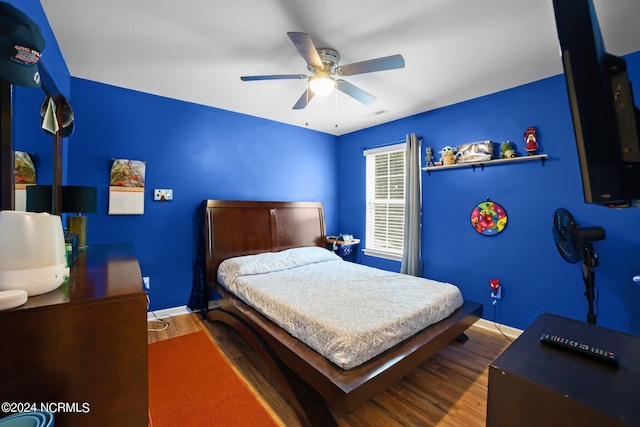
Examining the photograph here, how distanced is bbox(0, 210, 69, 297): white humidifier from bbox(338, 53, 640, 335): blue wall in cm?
345

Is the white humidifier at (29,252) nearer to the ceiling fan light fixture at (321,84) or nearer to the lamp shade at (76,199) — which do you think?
the lamp shade at (76,199)

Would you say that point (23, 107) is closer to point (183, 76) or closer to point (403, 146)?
point (183, 76)

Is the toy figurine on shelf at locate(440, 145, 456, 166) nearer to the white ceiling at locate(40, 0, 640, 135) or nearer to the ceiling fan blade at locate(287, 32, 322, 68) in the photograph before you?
the white ceiling at locate(40, 0, 640, 135)

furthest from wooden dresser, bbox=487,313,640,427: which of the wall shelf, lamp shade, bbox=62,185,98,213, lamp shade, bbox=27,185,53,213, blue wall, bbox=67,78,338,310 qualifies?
blue wall, bbox=67,78,338,310

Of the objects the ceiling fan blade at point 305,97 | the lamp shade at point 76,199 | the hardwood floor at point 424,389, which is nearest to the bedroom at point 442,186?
the hardwood floor at point 424,389

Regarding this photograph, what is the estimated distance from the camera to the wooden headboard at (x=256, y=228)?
3227 mm

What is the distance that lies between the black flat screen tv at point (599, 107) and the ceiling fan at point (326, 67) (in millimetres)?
1087

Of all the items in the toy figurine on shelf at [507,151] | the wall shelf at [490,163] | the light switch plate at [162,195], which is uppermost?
the toy figurine on shelf at [507,151]

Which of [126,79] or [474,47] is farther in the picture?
[126,79]

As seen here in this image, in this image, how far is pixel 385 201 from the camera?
4086mm

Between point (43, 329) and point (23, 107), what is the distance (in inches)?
41.4

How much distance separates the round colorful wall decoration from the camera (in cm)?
285

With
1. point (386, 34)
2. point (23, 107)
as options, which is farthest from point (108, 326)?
point (386, 34)

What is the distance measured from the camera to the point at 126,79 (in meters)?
2.68
